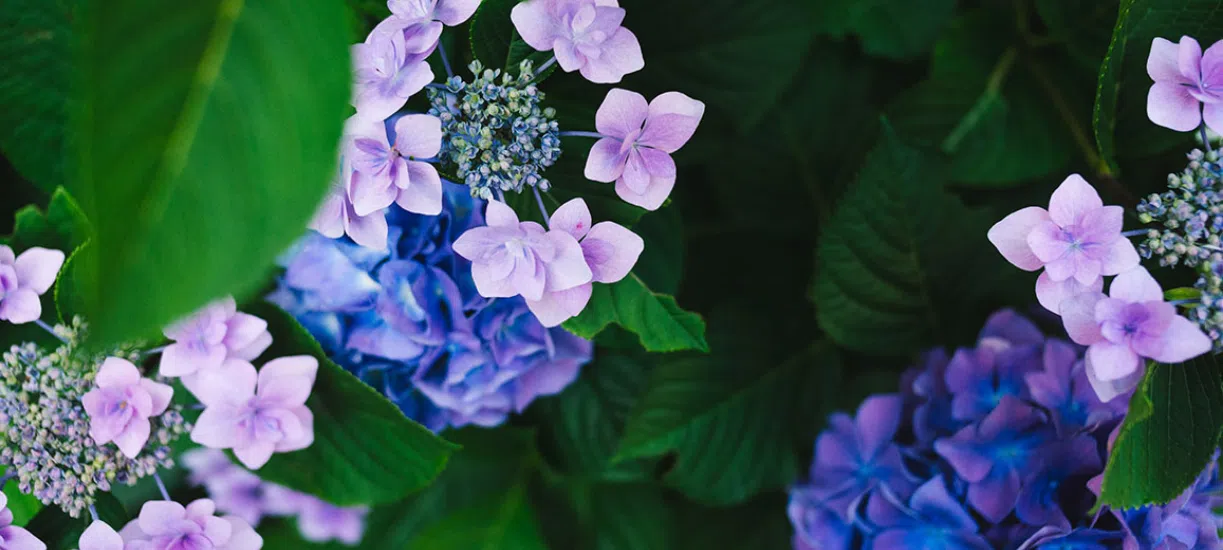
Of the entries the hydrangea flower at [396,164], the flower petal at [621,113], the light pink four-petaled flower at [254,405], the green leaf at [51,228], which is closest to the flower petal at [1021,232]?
the flower petal at [621,113]

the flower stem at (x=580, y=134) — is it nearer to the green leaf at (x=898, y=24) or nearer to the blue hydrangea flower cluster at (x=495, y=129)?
the blue hydrangea flower cluster at (x=495, y=129)

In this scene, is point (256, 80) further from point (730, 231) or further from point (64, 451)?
point (730, 231)

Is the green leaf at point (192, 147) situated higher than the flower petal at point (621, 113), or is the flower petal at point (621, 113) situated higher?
the green leaf at point (192, 147)

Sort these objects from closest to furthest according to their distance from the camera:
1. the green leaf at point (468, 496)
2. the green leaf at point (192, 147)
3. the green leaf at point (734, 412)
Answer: the green leaf at point (192, 147) < the green leaf at point (734, 412) < the green leaf at point (468, 496)

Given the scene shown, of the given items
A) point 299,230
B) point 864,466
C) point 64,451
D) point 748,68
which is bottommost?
point 864,466

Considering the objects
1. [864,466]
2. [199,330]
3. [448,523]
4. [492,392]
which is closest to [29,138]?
[199,330]
